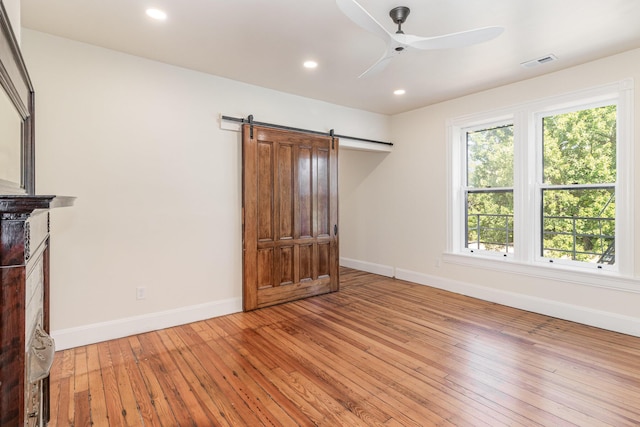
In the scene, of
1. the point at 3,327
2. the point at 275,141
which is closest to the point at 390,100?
the point at 275,141

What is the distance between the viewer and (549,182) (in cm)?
377

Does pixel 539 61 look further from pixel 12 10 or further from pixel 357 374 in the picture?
pixel 12 10

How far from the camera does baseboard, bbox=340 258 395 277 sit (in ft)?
18.0

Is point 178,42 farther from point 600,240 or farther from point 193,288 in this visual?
point 600,240

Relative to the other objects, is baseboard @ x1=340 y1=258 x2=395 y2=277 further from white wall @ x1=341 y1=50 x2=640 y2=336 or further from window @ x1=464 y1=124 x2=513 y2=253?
window @ x1=464 y1=124 x2=513 y2=253

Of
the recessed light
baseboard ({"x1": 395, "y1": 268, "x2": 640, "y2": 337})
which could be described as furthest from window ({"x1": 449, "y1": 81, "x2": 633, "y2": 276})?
the recessed light

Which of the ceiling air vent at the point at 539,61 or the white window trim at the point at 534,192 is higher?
the ceiling air vent at the point at 539,61

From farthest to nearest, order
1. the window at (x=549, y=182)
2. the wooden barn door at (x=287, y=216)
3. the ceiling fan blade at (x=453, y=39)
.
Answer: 1. the wooden barn door at (x=287, y=216)
2. the window at (x=549, y=182)
3. the ceiling fan blade at (x=453, y=39)

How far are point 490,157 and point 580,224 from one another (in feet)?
4.26

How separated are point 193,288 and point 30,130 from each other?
1970 millimetres

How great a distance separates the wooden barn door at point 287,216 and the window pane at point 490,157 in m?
1.93

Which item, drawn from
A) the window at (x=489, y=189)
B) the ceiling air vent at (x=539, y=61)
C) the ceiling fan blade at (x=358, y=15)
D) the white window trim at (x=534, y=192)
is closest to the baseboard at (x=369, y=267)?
the white window trim at (x=534, y=192)

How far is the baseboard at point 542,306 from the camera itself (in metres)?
3.16

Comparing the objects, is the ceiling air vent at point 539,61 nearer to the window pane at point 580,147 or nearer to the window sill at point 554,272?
the window pane at point 580,147
